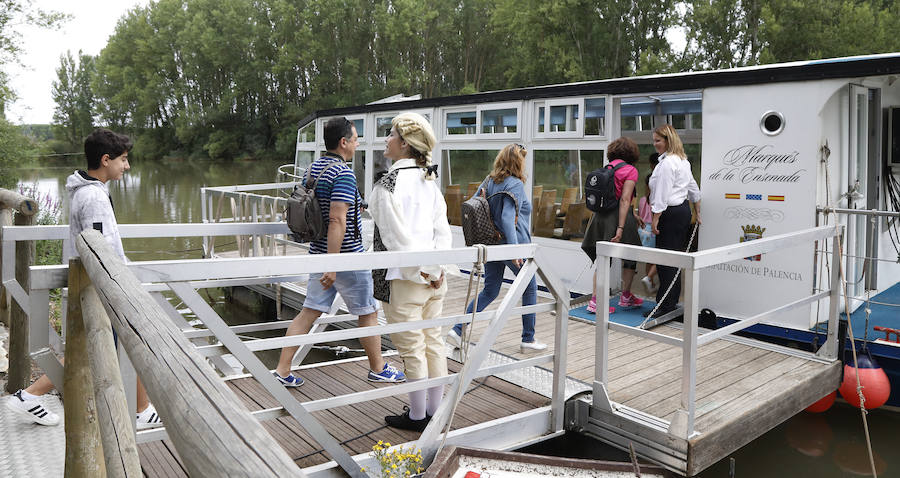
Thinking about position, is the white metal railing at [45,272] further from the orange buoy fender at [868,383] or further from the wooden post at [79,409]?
the orange buoy fender at [868,383]

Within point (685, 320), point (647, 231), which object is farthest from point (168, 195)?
point (685, 320)

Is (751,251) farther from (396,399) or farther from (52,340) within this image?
(52,340)

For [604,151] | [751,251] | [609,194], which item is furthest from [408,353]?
[604,151]

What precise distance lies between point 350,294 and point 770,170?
3873 millimetres

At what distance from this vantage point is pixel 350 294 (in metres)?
4.15

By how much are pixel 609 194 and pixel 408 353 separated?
10.7 feet

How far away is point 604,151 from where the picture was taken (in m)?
7.21

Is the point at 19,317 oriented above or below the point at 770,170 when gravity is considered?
below

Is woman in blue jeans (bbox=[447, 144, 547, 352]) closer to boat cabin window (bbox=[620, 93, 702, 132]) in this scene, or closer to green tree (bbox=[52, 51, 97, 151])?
boat cabin window (bbox=[620, 93, 702, 132])

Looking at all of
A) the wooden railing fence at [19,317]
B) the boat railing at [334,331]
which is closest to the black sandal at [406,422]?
the boat railing at [334,331]

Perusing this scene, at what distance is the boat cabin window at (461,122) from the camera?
28.1 ft

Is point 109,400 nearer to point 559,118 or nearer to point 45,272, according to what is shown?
point 45,272

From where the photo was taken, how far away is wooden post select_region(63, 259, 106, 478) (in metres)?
1.99

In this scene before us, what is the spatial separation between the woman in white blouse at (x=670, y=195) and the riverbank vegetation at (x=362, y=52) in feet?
79.2
